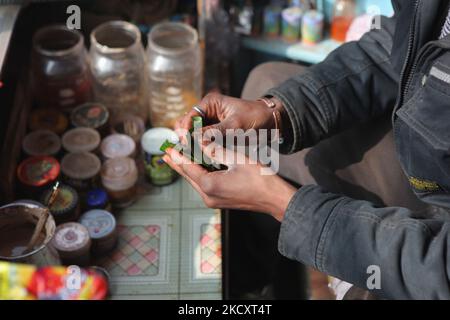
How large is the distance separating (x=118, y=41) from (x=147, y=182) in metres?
0.43

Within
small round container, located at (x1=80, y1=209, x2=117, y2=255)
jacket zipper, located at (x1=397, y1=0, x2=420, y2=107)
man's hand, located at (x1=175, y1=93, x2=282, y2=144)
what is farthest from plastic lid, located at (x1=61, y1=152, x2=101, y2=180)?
jacket zipper, located at (x1=397, y1=0, x2=420, y2=107)

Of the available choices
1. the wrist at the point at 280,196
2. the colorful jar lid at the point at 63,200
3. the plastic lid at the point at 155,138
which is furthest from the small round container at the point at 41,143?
the wrist at the point at 280,196

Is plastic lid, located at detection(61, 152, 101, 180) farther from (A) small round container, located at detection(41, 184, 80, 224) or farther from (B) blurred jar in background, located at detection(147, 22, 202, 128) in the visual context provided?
(B) blurred jar in background, located at detection(147, 22, 202, 128)

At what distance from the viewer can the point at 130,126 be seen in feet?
5.66

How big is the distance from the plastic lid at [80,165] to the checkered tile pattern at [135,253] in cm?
16

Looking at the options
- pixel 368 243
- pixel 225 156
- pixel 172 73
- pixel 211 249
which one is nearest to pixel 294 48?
pixel 172 73

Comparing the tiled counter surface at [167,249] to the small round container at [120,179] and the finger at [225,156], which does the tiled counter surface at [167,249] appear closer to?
the small round container at [120,179]

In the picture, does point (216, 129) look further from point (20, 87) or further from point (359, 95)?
point (20, 87)

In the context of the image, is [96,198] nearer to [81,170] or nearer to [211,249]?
[81,170]

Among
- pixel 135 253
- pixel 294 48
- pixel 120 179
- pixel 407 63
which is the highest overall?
pixel 407 63

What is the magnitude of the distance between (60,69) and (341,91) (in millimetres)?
785

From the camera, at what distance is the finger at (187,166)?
1.21m
